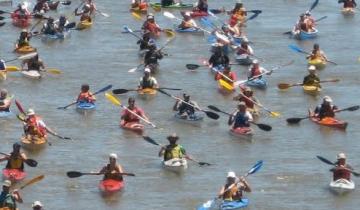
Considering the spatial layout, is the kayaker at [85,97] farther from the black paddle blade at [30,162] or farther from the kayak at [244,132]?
the black paddle blade at [30,162]

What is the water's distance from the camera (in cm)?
4825

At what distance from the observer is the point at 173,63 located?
7025 cm

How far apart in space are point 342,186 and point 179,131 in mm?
10411

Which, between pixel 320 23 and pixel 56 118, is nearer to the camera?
pixel 56 118

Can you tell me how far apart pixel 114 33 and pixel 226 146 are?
24.9 meters

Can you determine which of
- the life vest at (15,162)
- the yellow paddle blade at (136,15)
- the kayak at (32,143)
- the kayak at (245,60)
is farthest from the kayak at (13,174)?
the yellow paddle blade at (136,15)

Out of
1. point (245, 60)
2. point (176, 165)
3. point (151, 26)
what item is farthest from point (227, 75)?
point (176, 165)

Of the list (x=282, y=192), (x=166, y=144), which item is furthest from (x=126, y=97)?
(x=282, y=192)

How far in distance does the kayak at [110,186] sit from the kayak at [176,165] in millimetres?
3027

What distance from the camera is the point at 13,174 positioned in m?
48.8

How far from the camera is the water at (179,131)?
48250 millimetres

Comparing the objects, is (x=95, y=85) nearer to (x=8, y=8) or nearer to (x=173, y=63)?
(x=173, y=63)

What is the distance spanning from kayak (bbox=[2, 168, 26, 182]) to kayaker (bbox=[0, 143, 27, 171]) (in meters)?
0.15

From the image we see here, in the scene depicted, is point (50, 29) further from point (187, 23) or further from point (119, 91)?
point (119, 91)
